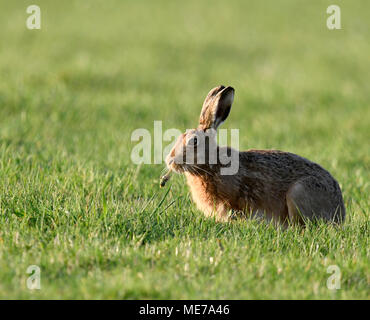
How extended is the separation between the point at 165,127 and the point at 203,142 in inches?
156

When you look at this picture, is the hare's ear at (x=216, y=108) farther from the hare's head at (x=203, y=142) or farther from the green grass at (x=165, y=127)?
the green grass at (x=165, y=127)

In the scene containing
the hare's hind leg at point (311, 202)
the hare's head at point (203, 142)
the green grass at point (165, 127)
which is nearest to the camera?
the green grass at point (165, 127)

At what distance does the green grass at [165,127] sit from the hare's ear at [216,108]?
779 millimetres

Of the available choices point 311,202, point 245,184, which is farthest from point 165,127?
point 311,202

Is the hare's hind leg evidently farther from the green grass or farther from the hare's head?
the hare's head

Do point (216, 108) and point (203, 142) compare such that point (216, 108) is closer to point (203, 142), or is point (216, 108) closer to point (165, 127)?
point (203, 142)

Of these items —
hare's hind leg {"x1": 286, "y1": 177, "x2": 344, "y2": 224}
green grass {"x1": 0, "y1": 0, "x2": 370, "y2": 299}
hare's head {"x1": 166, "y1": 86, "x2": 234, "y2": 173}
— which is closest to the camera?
green grass {"x1": 0, "y1": 0, "x2": 370, "y2": 299}

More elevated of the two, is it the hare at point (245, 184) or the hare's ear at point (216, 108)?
the hare's ear at point (216, 108)

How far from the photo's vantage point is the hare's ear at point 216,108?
5.59 metres

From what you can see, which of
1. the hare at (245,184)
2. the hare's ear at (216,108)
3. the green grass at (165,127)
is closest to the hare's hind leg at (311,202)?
the hare at (245,184)

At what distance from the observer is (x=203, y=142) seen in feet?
18.4

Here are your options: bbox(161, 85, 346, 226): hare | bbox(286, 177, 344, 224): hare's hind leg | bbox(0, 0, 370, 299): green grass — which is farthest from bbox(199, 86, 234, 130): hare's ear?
bbox(286, 177, 344, 224): hare's hind leg

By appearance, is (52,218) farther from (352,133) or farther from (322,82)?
(322,82)

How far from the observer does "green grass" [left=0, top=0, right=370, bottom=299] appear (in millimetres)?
4293
